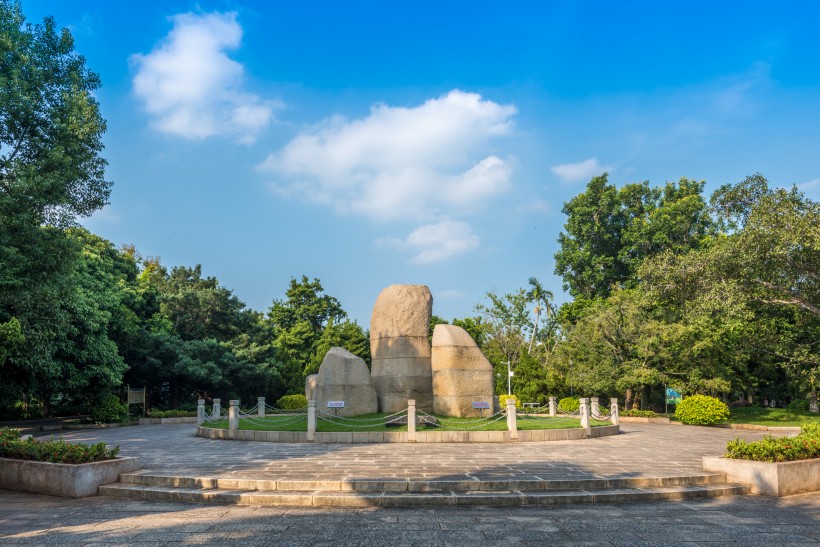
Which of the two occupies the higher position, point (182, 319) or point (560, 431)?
point (182, 319)

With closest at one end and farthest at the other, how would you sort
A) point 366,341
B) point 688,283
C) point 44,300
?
point 44,300
point 688,283
point 366,341

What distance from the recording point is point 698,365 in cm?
2561

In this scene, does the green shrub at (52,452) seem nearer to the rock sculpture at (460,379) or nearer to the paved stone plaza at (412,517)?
the paved stone plaza at (412,517)

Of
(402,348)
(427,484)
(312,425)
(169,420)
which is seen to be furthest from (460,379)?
(169,420)

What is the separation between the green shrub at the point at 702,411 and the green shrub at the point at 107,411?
24.5m

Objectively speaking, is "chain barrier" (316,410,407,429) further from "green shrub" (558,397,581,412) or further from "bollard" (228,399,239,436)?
"green shrub" (558,397,581,412)

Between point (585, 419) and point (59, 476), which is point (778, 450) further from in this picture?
point (59, 476)

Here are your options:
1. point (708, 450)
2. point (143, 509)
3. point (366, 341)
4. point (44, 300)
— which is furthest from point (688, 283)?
point (44, 300)

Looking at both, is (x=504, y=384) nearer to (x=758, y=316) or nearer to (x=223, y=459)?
(x=758, y=316)

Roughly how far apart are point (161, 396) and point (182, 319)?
4.62 meters

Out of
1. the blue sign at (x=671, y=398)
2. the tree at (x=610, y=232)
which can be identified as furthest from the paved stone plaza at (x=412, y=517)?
the tree at (x=610, y=232)

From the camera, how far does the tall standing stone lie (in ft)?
61.9

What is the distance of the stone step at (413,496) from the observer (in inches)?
323

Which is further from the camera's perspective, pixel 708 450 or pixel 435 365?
pixel 435 365
